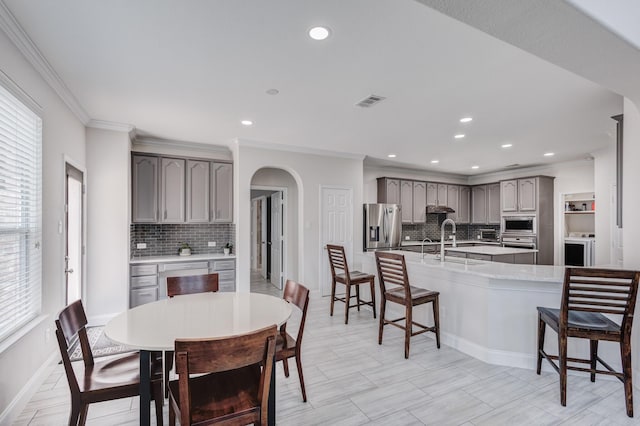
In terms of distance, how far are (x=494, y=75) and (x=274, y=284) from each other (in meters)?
5.30

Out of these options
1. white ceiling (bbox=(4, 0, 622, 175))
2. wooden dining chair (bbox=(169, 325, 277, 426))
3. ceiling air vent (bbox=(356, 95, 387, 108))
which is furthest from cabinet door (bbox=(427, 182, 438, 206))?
wooden dining chair (bbox=(169, 325, 277, 426))

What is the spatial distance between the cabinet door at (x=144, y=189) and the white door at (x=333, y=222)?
2.65m

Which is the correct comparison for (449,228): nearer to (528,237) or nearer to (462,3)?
(528,237)

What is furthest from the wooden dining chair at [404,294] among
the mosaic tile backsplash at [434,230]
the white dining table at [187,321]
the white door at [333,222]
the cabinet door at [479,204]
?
the cabinet door at [479,204]

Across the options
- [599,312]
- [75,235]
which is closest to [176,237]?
[75,235]

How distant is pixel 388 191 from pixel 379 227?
113cm

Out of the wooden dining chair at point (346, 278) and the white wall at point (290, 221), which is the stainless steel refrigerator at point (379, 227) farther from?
the wooden dining chair at point (346, 278)

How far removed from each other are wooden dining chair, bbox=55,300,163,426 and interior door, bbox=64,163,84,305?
2089 mm

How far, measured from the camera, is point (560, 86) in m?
2.83

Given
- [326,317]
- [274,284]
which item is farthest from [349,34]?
[274,284]

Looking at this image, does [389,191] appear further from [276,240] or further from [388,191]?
[276,240]

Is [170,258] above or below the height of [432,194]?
below

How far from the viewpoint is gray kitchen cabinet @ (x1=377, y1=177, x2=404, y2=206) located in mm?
6820

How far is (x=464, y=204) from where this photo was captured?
8.09 meters
